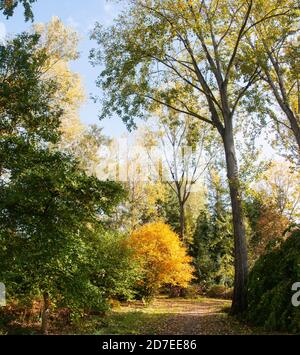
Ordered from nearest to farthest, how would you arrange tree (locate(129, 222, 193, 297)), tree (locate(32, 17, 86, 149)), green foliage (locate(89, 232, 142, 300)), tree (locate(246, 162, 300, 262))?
1. green foliage (locate(89, 232, 142, 300))
2. tree (locate(32, 17, 86, 149))
3. tree (locate(129, 222, 193, 297))
4. tree (locate(246, 162, 300, 262))

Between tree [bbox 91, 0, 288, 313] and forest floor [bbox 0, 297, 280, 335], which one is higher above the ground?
tree [bbox 91, 0, 288, 313]

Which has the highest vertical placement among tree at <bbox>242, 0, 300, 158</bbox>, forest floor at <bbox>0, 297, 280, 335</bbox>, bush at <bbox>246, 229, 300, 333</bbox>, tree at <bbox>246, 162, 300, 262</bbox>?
tree at <bbox>242, 0, 300, 158</bbox>

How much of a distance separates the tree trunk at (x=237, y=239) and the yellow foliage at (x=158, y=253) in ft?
29.2

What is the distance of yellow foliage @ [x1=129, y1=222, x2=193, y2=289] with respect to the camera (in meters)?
23.0

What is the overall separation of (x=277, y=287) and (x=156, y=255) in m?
14.2

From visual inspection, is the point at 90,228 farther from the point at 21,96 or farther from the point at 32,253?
the point at 21,96

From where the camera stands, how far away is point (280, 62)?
57.1 feet

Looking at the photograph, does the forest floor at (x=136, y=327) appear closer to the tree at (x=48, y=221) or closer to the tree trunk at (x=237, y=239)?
the tree trunk at (x=237, y=239)

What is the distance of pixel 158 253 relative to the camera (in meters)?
23.4

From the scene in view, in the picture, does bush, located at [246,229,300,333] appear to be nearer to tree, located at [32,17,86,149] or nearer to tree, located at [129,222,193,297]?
tree, located at [129,222,193,297]

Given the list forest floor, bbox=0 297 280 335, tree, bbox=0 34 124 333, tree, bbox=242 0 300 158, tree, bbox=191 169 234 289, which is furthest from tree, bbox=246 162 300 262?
tree, bbox=0 34 124 333
